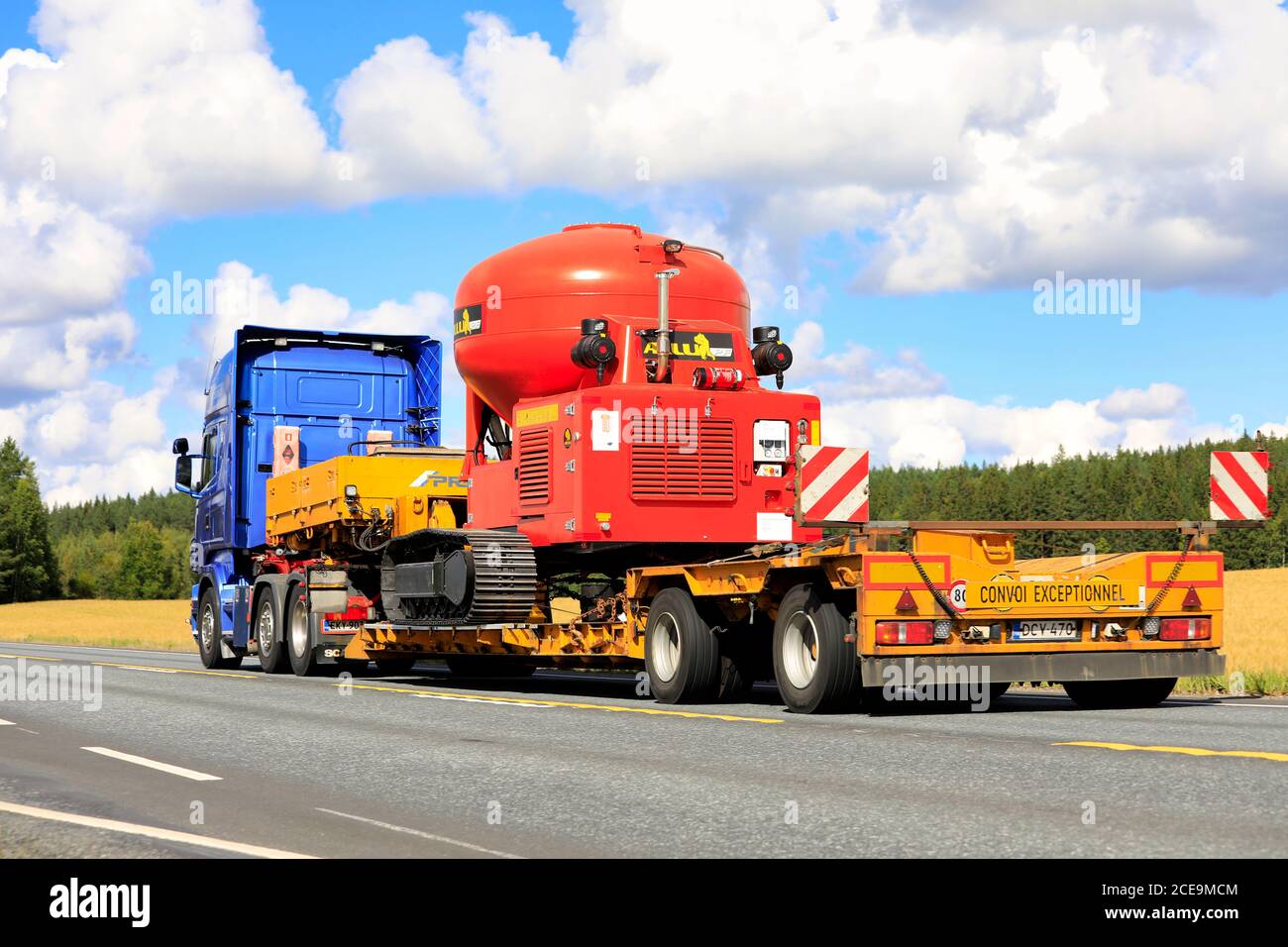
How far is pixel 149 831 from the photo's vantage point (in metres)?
7.02

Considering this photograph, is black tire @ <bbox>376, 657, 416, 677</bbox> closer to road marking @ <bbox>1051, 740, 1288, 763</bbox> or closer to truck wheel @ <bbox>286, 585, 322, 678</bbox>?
truck wheel @ <bbox>286, 585, 322, 678</bbox>

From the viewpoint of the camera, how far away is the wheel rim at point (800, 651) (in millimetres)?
12130

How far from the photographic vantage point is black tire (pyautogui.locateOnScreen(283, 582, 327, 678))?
19.8 meters

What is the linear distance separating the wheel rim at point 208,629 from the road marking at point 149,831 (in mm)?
15760

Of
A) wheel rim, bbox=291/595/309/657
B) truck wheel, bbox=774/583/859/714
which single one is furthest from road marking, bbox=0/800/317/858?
wheel rim, bbox=291/595/309/657

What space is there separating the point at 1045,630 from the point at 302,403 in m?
13.1

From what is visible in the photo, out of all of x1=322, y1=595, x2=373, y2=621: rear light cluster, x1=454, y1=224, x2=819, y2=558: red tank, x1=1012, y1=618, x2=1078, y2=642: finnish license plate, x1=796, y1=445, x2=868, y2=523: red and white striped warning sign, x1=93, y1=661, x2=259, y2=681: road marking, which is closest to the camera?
x1=1012, y1=618, x2=1078, y2=642: finnish license plate

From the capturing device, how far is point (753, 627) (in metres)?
13.8

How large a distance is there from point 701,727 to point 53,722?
17.6ft

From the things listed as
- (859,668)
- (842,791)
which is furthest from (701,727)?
(842,791)

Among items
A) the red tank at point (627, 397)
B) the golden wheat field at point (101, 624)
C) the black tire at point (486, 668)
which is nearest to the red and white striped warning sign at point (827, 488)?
the red tank at point (627, 397)

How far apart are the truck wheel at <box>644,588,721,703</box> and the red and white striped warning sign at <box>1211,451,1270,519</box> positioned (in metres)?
4.16

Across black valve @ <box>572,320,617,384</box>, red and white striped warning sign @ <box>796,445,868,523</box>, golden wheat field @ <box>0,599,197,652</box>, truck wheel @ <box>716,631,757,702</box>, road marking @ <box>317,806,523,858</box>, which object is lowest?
golden wheat field @ <box>0,599,197,652</box>
